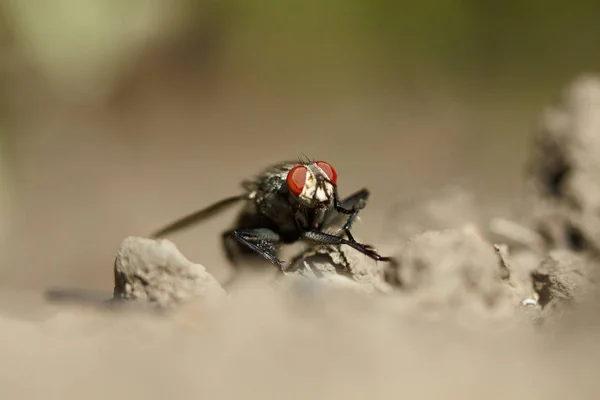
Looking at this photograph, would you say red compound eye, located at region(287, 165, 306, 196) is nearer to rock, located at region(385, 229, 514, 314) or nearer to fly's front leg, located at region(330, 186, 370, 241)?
fly's front leg, located at region(330, 186, 370, 241)

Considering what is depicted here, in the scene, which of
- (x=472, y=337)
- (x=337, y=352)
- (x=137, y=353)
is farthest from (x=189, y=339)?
(x=472, y=337)

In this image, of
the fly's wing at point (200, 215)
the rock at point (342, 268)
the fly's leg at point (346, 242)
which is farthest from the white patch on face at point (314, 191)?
the fly's wing at point (200, 215)

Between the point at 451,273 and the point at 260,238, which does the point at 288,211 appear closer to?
the point at 260,238

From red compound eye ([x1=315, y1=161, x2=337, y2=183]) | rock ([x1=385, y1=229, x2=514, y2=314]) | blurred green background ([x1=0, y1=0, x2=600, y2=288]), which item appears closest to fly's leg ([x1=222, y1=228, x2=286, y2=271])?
red compound eye ([x1=315, y1=161, x2=337, y2=183])

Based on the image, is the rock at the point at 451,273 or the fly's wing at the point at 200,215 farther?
the fly's wing at the point at 200,215

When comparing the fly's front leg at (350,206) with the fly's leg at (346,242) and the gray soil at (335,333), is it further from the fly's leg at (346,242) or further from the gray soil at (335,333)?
the gray soil at (335,333)

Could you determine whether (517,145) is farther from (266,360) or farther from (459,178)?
(266,360)

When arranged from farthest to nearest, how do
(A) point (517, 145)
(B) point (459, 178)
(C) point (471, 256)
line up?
(A) point (517, 145), (B) point (459, 178), (C) point (471, 256)
